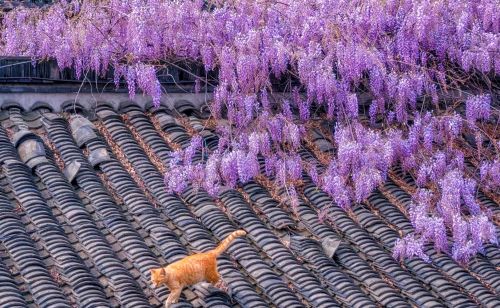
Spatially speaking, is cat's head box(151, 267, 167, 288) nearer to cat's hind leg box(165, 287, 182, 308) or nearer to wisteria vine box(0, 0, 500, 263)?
cat's hind leg box(165, 287, 182, 308)

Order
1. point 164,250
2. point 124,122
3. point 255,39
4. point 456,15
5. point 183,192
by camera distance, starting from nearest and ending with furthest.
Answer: point 164,250 → point 183,192 → point 124,122 → point 255,39 → point 456,15

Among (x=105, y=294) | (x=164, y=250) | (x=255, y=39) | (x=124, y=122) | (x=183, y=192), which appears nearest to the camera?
(x=105, y=294)

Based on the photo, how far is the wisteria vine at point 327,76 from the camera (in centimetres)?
720

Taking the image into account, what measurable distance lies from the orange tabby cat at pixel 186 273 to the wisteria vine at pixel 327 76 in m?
1.01

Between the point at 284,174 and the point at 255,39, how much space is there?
1349 millimetres

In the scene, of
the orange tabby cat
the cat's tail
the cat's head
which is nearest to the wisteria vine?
the cat's tail

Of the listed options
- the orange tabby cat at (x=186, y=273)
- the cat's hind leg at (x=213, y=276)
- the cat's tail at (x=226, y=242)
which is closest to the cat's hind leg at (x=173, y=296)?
the orange tabby cat at (x=186, y=273)

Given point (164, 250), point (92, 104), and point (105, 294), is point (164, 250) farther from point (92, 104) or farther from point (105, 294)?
point (92, 104)

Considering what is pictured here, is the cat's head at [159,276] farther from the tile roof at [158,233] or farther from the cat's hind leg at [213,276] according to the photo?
the cat's hind leg at [213,276]

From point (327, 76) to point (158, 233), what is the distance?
224 centimetres

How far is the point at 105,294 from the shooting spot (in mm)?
5703

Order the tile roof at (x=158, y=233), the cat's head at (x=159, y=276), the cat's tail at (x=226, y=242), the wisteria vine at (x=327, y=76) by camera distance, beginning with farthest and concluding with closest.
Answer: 1. the wisteria vine at (x=327, y=76)
2. the cat's tail at (x=226, y=242)
3. the tile roof at (x=158, y=233)
4. the cat's head at (x=159, y=276)

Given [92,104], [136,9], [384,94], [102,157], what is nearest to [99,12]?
[136,9]

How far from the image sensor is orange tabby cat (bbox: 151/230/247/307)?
18.6ft
